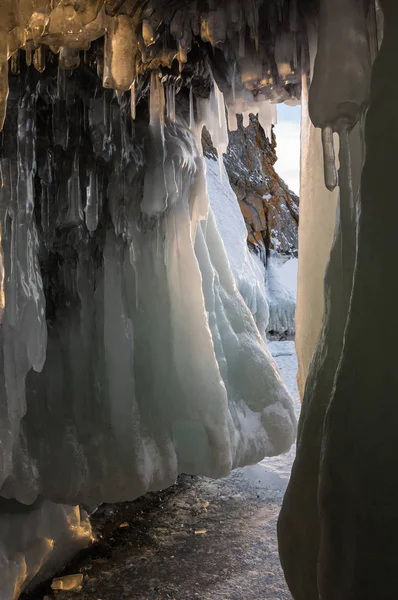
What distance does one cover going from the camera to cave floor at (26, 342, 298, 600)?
11.4 ft

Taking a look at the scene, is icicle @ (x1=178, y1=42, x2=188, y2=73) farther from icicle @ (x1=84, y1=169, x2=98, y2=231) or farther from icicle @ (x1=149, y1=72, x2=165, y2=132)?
icicle @ (x1=84, y1=169, x2=98, y2=231)

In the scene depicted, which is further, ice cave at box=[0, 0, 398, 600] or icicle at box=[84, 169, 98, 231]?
icicle at box=[84, 169, 98, 231]

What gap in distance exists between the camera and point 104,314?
12.3 feet

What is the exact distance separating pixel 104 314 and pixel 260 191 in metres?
11.4

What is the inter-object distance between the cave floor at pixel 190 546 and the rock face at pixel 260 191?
31.3ft

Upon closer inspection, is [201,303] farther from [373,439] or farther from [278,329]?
[278,329]

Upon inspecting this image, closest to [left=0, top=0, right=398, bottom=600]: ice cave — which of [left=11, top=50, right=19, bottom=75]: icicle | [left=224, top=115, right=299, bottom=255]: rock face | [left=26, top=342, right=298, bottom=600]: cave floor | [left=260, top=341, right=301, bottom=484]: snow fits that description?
[left=11, top=50, right=19, bottom=75]: icicle

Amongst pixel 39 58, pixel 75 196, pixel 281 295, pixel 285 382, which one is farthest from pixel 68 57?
pixel 281 295

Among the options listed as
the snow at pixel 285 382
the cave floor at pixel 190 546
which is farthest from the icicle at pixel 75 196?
the snow at pixel 285 382

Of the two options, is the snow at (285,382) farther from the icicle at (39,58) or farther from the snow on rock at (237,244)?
the icicle at (39,58)

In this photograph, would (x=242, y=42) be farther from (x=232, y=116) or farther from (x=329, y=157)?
(x=329, y=157)

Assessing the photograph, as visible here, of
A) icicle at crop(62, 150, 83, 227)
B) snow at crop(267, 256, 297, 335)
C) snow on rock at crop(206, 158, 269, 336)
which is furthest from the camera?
snow at crop(267, 256, 297, 335)

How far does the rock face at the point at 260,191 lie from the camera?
13.7m

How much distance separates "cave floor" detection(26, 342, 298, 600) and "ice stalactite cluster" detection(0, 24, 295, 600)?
1.22 feet
